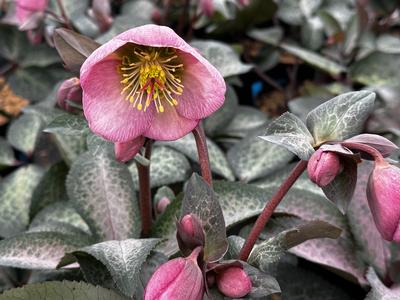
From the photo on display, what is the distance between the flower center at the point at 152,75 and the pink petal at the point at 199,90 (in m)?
0.01

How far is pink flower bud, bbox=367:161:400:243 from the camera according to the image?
524mm

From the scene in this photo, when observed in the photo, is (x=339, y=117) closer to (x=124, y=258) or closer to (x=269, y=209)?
(x=269, y=209)

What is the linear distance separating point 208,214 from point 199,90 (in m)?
0.12

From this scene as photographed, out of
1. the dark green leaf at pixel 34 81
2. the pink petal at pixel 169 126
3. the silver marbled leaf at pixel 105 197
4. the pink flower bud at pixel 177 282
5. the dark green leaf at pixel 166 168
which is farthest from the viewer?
the dark green leaf at pixel 34 81

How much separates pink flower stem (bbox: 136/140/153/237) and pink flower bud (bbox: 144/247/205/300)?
17cm

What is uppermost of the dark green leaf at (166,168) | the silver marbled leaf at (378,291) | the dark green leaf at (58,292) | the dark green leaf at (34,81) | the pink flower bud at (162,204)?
the dark green leaf at (58,292)

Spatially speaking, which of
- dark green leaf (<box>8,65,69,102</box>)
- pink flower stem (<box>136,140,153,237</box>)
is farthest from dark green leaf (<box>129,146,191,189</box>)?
dark green leaf (<box>8,65,69,102</box>)

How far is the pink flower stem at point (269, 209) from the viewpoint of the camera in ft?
1.90

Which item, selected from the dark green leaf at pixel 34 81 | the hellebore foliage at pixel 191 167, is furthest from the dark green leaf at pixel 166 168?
the dark green leaf at pixel 34 81

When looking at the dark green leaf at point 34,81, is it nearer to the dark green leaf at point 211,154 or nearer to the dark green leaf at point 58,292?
the dark green leaf at point 211,154

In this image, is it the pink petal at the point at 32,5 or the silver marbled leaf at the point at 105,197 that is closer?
the silver marbled leaf at the point at 105,197

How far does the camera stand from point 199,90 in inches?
23.0

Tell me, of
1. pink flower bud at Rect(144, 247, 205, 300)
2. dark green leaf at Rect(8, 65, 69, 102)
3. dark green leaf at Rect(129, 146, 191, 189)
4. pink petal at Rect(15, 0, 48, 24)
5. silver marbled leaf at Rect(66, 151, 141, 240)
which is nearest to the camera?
pink flower bud at Rect(144, 247, 205, 300)

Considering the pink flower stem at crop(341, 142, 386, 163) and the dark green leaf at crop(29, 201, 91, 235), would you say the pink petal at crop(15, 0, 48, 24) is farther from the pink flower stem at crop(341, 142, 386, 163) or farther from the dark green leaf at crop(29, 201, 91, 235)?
the pink flower stem at crop(341, 142, 386, 163)
